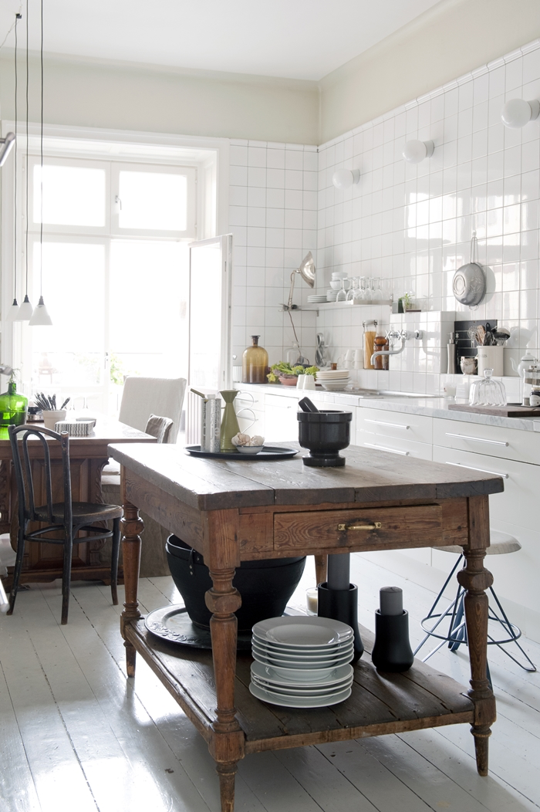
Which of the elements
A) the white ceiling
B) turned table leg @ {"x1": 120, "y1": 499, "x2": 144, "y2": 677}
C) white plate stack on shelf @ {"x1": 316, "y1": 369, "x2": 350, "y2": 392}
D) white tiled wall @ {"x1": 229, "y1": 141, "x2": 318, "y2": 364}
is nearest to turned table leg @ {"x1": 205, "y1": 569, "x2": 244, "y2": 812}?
turned table leg @ {"x1": 120, "y1": 499, "x2": 144, "y2": 677}

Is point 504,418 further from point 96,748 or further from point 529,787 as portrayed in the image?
point 96,748

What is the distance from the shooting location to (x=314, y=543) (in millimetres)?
1964

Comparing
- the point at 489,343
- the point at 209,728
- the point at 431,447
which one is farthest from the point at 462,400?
the point at 209,728

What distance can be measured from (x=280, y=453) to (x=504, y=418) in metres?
1.31

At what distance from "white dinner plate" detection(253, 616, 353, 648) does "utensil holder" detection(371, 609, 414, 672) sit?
0.12m

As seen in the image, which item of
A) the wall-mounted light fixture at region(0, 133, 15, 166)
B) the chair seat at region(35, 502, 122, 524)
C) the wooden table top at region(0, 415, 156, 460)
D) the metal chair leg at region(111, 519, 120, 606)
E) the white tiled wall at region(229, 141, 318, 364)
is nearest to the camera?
the chair seat at region(35, 502, 122, 524)

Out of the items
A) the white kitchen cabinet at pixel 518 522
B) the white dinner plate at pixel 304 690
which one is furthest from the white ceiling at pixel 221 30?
the white dinner plate at pixel 304 690

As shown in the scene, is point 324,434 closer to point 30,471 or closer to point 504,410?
point 504,410

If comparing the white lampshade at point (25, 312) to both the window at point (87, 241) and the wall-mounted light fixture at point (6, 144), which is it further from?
the window at point (87, 241)

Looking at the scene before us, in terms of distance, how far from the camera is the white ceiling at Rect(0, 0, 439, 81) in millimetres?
5199

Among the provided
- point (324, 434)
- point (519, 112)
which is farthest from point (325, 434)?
point (519, 112)

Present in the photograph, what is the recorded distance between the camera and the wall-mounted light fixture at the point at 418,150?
507 centimetres

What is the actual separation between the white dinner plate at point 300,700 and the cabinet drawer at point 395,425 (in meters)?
2.06

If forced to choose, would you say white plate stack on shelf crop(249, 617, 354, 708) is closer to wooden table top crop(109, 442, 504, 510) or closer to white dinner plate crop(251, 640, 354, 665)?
white dinner plate crop(251, 640, 354, 665)
